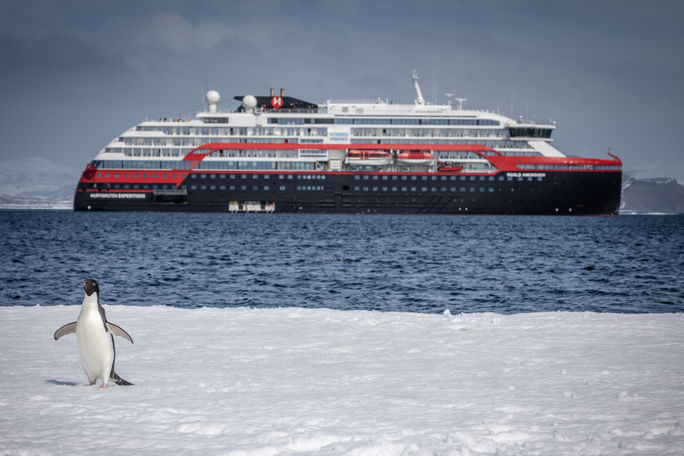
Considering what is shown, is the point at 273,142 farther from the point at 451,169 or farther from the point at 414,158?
the point at 451,169

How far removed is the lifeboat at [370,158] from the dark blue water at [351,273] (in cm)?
4553

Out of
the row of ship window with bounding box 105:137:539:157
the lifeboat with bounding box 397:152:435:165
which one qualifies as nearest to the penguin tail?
the lifeboat with bounding box 397:152:435:165

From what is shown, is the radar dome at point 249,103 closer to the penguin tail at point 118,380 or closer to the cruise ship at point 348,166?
the cruise ship at point 348,166

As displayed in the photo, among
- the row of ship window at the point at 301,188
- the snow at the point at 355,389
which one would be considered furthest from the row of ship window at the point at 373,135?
the snow at the point at 355,389

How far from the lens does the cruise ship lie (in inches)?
3511

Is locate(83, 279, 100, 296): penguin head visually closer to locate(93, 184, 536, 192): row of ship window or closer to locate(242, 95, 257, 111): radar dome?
locate(93, 184, 536, 192): row of ship window

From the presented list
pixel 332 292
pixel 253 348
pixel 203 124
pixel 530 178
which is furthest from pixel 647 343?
pixel 203 124

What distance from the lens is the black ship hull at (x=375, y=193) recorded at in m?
88.9

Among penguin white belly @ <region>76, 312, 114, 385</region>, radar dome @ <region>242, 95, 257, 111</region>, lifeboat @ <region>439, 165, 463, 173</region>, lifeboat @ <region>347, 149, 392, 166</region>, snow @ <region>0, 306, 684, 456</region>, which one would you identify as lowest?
snow @ <region>0, 306, 684, 456</region>

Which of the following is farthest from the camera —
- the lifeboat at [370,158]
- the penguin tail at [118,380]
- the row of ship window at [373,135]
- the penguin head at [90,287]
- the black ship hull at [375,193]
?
the row of ship window at [373,135]

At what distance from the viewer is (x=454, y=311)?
18.0 metres

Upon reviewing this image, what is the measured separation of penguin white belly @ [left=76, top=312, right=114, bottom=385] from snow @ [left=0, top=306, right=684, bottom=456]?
0.76ft

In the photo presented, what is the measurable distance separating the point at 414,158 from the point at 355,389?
274 feet

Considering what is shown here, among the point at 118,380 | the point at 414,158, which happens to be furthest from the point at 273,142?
the point at 118,380
